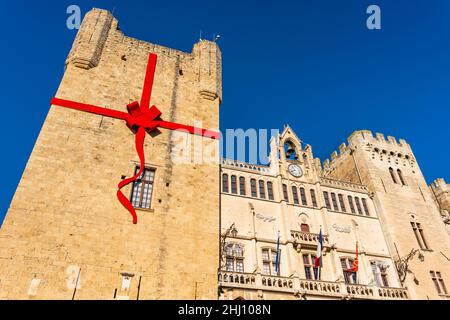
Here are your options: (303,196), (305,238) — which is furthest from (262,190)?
(305,238)

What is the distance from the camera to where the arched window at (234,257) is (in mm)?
20375

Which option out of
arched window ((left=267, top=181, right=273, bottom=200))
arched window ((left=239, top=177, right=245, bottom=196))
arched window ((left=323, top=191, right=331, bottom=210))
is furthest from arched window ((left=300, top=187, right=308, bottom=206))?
arched window ((left=239, top=177, right=245, bottom=196))

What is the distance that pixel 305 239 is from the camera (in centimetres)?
2247

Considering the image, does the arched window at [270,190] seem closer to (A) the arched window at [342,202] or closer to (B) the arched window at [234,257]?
(B) the arched window at [234,257]

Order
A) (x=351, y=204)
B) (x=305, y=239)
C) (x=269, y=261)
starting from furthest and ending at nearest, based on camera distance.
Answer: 1. (x=351, y=204)
2. (x=305, y=239)
3. (x=269, y=261)

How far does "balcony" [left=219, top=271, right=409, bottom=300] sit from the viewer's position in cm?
1864

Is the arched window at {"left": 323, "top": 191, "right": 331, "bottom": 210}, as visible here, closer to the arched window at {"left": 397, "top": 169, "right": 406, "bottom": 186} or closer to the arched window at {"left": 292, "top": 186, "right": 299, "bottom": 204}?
the arched window at {"left": 292, "top": 186, "right": 299, "bottom": 204}

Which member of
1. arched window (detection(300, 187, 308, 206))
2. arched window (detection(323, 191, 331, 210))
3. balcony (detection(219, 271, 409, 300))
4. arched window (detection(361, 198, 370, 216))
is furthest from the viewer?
arched window (detection(361, 198, 370, 216))

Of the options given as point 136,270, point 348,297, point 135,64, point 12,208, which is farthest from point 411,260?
point 12,208

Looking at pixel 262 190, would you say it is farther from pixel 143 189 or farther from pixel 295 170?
pixel 143 189

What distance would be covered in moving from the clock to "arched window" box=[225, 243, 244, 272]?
7.89 metres

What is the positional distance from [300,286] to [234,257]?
13.7 feet

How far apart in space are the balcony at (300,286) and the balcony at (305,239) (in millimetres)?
2572

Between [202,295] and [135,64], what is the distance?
44.0 feet
